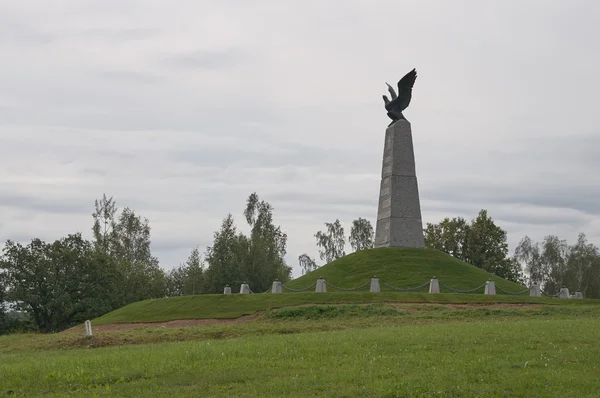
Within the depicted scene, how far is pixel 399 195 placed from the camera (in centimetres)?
5028

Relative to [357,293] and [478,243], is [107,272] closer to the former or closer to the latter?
[357,293]

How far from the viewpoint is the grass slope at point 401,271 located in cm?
4512

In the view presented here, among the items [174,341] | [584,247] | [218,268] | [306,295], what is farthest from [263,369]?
[584,247]

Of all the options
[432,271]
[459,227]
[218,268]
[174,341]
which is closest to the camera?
[174,341]

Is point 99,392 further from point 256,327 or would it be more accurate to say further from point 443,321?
point 443,321

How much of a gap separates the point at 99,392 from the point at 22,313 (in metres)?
44.5

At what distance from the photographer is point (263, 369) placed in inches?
628

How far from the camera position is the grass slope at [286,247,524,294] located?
4512cm

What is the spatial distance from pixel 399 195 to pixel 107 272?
25048 millimetres

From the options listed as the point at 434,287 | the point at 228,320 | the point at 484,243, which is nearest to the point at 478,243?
the point at 484,243

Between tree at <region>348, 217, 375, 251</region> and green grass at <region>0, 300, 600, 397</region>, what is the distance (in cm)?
7217

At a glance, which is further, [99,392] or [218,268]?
[218,268]

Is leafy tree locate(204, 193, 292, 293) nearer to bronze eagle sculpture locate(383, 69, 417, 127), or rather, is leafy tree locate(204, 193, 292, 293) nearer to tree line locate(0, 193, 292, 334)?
tree line locate(0, 193, 292, 334)

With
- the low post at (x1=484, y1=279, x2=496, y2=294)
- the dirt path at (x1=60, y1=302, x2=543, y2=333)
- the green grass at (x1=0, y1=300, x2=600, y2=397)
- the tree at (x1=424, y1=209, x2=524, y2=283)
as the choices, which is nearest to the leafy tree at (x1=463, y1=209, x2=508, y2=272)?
the tree at (x1=424, y1=209, x2=524, y2=283)
